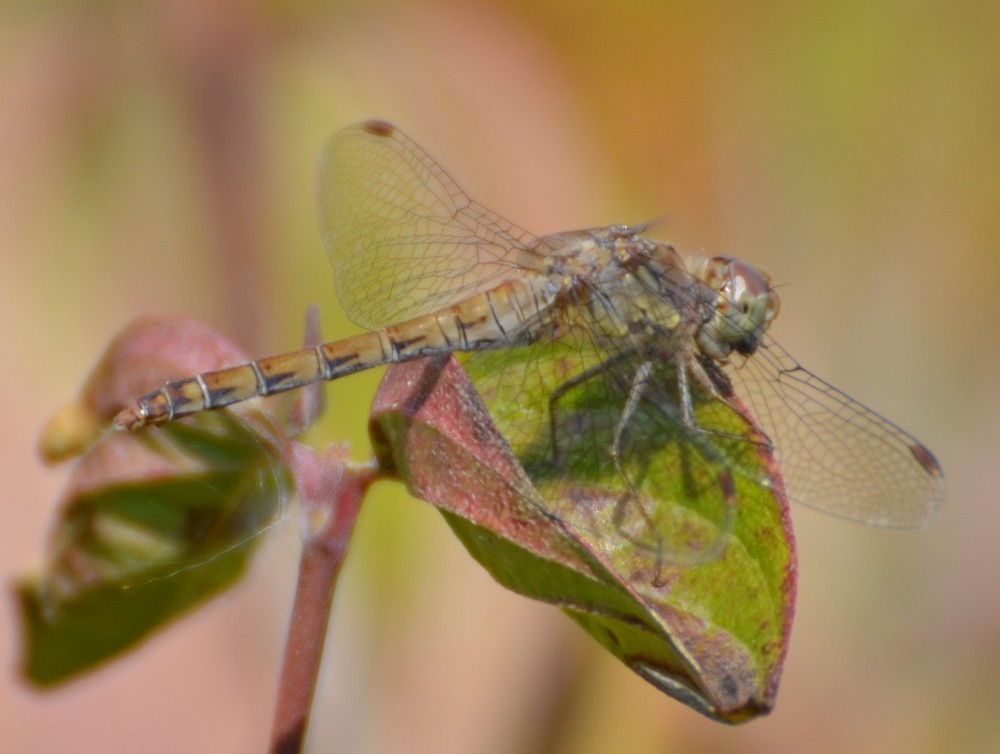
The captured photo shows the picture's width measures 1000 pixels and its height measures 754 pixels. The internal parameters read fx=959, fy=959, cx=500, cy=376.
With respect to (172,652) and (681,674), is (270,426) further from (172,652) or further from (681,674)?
(172,652)

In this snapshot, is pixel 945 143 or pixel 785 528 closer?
pixel 785 528

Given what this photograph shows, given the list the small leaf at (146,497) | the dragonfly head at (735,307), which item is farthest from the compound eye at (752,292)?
the small leaf at (146,497)

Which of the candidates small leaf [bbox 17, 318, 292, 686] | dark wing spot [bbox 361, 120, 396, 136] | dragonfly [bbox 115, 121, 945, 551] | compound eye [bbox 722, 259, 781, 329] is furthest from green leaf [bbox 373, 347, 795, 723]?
dark wing spot [bbox 361, 120, 396, 136]

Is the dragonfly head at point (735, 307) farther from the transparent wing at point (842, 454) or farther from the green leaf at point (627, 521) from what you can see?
the green leaf at point (627, 521)

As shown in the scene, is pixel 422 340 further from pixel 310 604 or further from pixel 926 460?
pixel 926 460

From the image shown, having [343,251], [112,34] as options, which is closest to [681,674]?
[343,251]

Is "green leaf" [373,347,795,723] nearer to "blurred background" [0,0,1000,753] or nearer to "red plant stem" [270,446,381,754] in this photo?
"red plant stem" [270,446,381,754]

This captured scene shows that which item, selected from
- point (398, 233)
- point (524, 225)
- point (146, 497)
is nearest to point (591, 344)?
point (398, 233)
